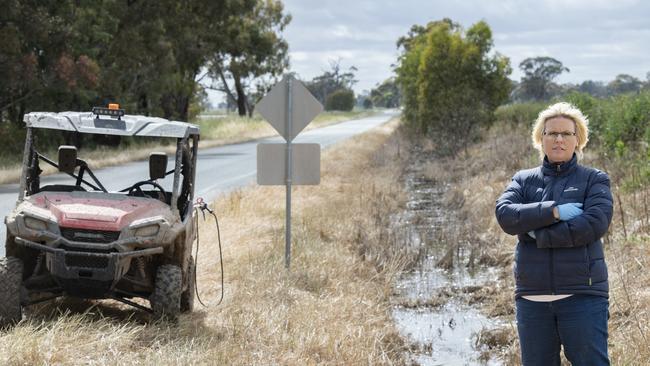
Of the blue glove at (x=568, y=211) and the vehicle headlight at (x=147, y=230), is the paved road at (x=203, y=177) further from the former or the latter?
the blue glove at (x=568, y=211)

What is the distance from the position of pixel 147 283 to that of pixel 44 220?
966mm

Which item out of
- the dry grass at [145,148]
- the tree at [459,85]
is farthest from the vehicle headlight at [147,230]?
the tree at [459,85]

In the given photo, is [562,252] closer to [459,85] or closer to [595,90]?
[459,85]

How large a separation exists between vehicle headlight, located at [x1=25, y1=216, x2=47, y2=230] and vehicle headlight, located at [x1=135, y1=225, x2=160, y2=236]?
636 millimetres

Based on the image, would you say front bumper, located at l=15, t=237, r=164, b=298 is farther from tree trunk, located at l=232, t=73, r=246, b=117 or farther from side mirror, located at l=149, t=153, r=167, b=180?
tree trunk, located at l=232, t=73, r=246, b=117

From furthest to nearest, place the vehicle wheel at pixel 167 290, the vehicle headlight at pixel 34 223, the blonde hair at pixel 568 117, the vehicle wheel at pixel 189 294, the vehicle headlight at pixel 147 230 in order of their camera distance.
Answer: the vehicle wheel at pixel 189 294 < the vehicle wheel at pixel 167 290 < the vehicle headlight at pixel 147 230 < the vehicle headlight at pixel 34 223 < the blonde hair at pixel 568 117

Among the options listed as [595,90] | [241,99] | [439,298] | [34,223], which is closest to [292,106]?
[439,298]

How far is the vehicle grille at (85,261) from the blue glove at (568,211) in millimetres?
3202

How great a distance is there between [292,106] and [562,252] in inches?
226

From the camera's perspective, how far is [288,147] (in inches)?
379

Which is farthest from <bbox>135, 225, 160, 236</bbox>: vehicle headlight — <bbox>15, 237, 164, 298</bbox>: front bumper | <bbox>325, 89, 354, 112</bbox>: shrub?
<bbox>325, 89, 354, 112</bbox>: shrub

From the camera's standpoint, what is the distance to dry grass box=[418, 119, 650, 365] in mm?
6984

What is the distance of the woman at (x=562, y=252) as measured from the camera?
4262mm

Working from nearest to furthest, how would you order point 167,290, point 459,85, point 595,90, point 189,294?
point 167,290, point 189,294, point 459,85, point 595,90
